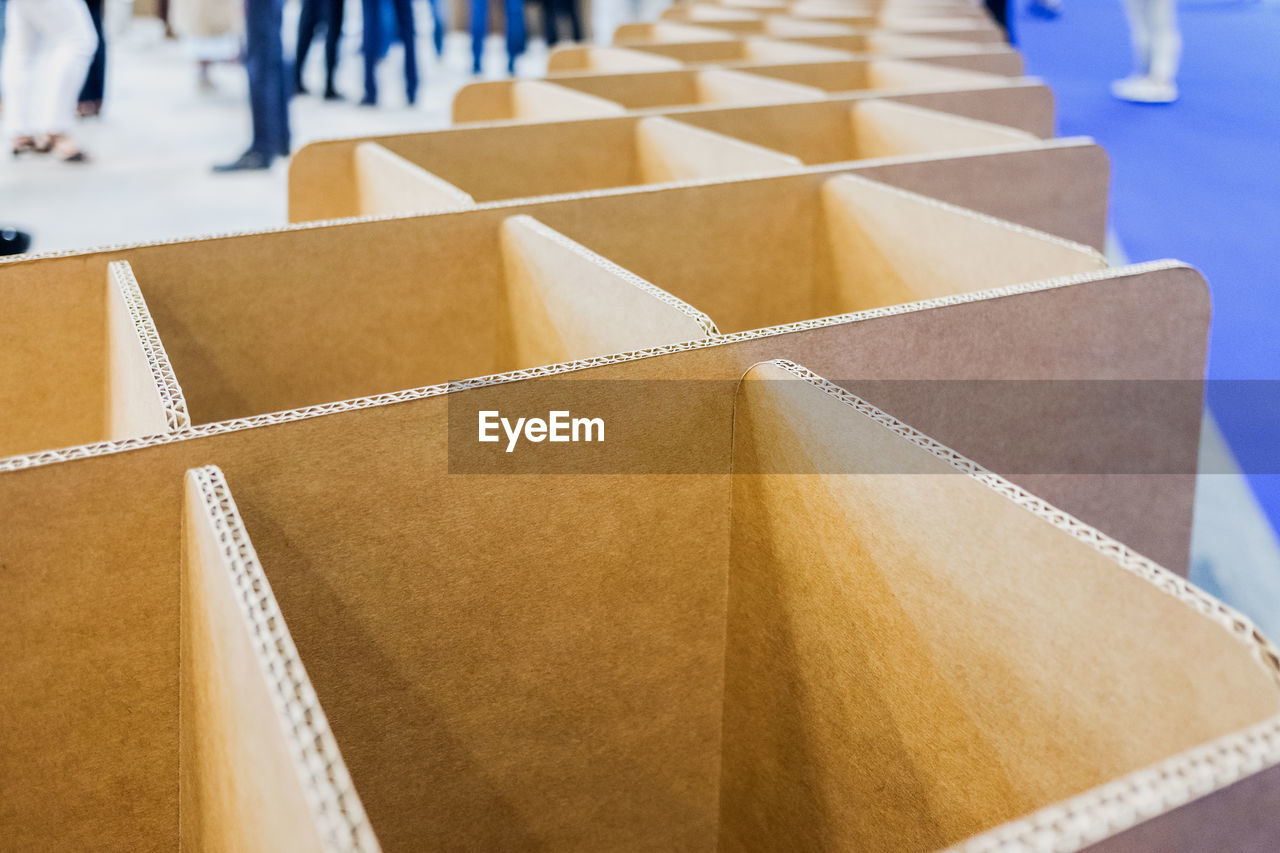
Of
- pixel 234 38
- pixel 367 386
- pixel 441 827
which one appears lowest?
pixel 441 827

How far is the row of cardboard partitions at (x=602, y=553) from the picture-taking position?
57 cm

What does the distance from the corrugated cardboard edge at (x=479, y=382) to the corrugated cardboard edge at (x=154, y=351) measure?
0.03 meters

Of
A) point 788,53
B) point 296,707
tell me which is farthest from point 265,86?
point 296,707

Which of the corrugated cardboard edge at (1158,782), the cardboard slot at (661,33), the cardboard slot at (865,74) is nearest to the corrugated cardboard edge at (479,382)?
the corrugated cardboard edge at (1158,782)

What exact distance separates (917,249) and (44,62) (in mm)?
3573

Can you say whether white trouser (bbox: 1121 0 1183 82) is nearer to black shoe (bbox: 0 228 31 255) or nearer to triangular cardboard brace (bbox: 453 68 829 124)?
triangular cardboard brace (bbox: 453 68 829 124)

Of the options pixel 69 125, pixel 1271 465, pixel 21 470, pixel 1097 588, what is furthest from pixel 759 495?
pixel 69 125

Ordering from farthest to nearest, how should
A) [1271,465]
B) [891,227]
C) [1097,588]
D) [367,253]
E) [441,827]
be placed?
[1271,465], [891,227], [367,253], [441,827], [1097,588]

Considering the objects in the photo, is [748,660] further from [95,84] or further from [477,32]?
[477,32]

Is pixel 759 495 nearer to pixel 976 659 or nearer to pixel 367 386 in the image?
pixel 976 659

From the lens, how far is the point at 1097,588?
57cm

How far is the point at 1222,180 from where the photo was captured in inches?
91.4

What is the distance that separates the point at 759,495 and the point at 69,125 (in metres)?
3.69

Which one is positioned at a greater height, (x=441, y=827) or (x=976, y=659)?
A: (x=976, y=659)
